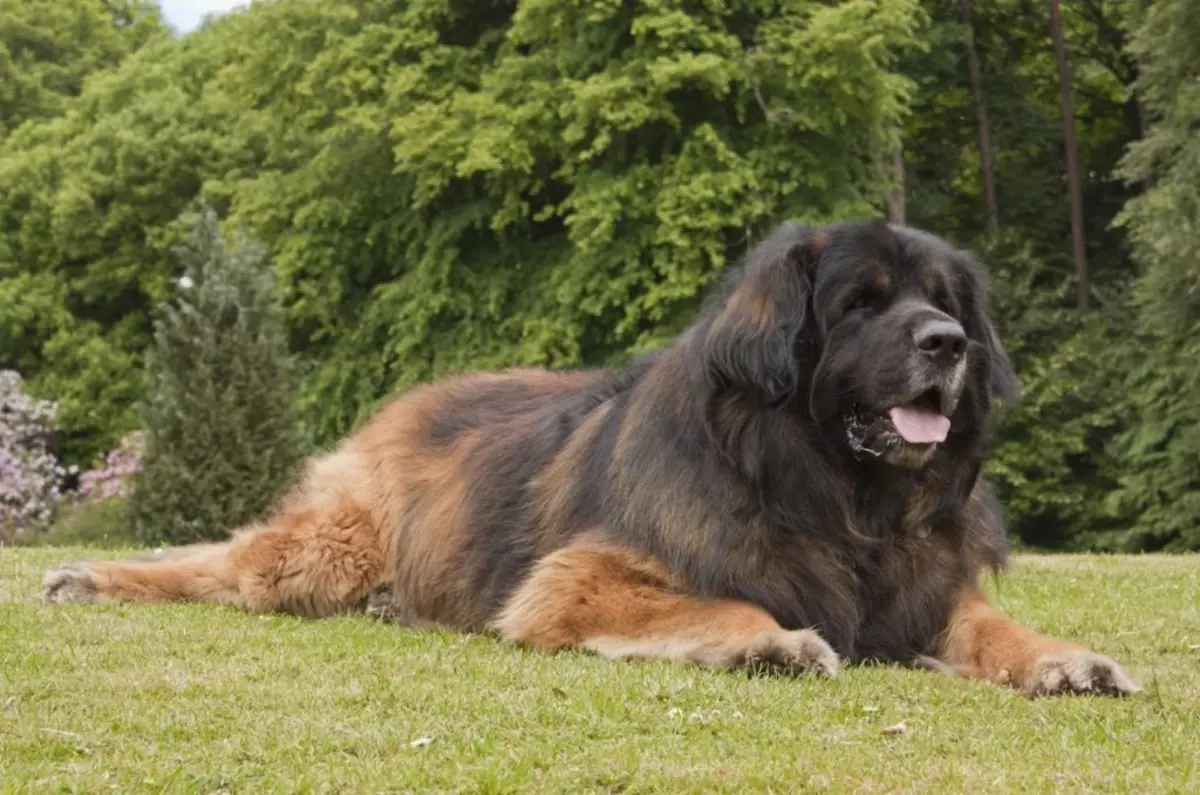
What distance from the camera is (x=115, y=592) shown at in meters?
7.39

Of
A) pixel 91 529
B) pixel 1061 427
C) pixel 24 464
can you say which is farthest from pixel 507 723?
pixel 24 464

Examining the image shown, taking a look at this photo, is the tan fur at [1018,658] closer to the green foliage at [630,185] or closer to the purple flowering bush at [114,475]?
the green foliage at [630,185]

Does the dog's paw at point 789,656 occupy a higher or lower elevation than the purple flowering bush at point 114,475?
higher

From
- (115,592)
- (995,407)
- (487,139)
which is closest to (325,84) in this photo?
(487,139)

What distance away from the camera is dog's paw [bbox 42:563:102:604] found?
7312 mm

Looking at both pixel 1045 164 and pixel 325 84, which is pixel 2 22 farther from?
pixel 1045 164

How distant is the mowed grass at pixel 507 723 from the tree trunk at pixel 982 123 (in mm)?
24022

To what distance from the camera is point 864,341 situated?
569 cm

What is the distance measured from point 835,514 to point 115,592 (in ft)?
12.0

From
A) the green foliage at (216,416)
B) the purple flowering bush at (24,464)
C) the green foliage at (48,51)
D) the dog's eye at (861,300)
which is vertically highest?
the green foliage at (48,51)

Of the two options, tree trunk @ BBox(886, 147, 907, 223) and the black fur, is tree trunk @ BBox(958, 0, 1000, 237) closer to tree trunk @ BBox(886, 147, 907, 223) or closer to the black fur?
tree trunk @ BBox(886, 147, 907, 223)

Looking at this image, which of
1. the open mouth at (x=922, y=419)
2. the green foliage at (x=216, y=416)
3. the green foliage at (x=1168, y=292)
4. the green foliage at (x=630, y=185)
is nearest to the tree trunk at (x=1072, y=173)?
the green foliage at (x=630, y=185)

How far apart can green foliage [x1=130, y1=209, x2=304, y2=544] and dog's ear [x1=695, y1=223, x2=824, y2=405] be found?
12.7m

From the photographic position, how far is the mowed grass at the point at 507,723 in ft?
12.3
